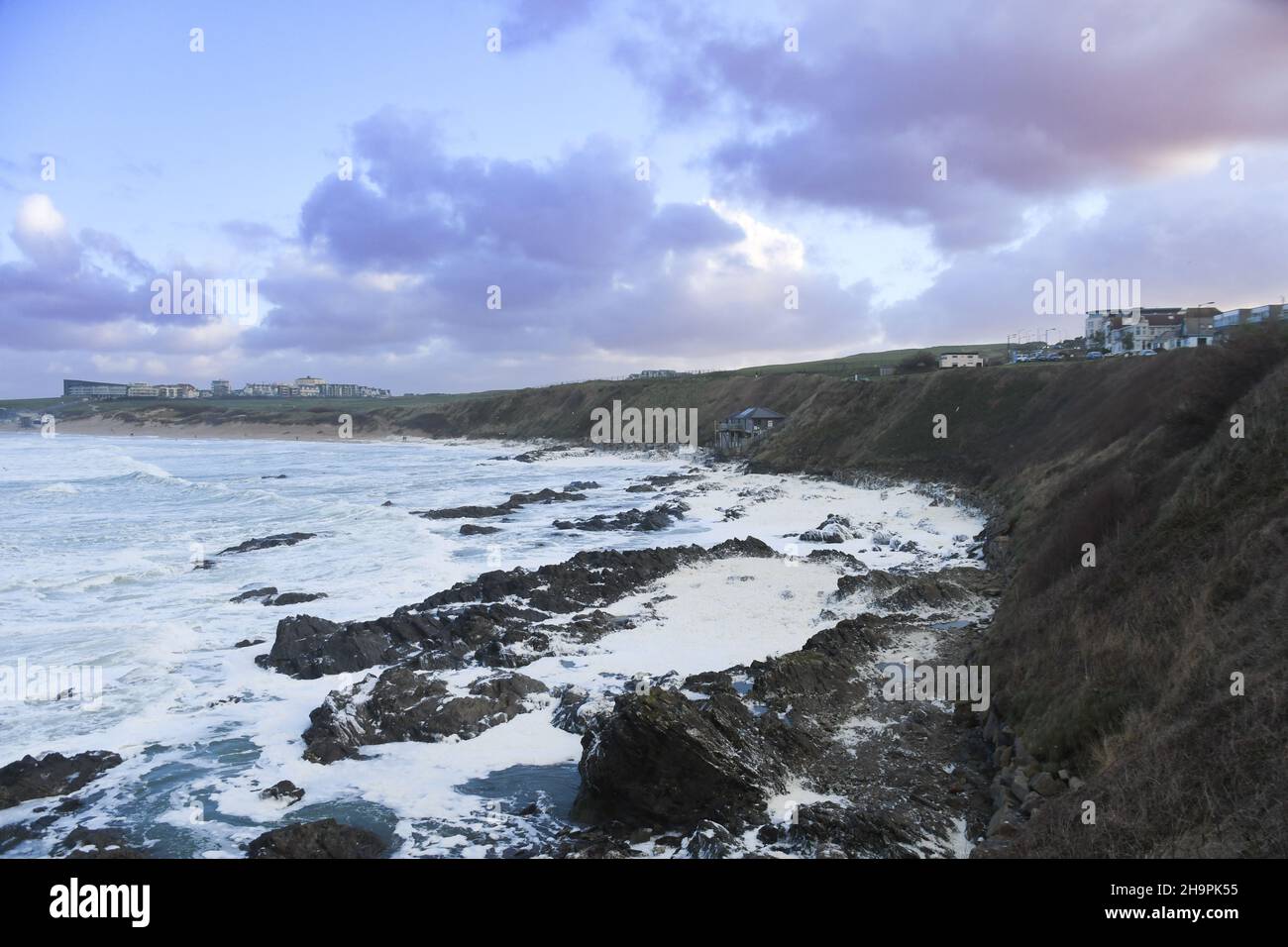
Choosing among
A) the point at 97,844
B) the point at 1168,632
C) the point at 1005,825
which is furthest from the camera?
the point at 1168,632

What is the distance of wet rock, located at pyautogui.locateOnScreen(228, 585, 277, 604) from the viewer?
70.3 feet

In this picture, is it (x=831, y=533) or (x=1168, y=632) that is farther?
(x=831, y=533)

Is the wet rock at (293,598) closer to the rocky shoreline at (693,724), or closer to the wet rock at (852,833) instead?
the rocky shoreline at (693,724)

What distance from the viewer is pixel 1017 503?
94.1 ft

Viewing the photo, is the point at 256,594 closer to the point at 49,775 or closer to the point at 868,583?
the point at 49,775

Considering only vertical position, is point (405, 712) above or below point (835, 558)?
below

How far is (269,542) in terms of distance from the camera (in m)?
29.8

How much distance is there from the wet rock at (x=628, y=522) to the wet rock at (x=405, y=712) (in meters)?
19.0

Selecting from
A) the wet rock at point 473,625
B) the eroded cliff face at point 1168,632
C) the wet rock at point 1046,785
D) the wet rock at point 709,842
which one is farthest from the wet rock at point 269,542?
the wet rock at point 1046,785

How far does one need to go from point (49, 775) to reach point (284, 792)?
3.65 metres

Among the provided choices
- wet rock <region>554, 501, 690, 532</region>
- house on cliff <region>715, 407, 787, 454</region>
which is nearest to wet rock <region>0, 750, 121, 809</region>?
wet rock <region>554, 501, 690, 532</region>

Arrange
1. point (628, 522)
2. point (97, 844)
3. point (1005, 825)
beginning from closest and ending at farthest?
point (1005, 825) < point (97, 844) < point (628, 522)

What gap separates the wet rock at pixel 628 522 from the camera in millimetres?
33531

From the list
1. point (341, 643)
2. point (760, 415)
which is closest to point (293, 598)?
point (341, 643)
